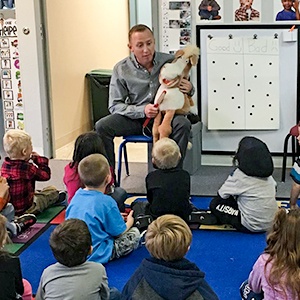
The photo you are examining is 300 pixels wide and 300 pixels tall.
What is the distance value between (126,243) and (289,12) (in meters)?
2.36

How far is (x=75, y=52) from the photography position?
18.9 feet

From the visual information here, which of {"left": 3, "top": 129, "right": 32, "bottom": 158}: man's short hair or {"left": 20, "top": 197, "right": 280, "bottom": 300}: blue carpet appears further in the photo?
{"left": 3, "top": 129, "right": 32, "bottom": 158}: man's short hair

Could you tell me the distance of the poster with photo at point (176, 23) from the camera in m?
4.36

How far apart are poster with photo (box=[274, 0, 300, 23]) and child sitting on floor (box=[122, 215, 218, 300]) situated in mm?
2841

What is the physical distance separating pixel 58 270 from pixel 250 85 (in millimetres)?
2788

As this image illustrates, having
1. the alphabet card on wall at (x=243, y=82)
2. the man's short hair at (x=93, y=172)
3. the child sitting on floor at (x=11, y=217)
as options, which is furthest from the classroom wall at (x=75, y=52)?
the man's short hair at (x=93, y=172)

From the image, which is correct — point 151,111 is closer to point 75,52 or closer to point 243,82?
point 243,82

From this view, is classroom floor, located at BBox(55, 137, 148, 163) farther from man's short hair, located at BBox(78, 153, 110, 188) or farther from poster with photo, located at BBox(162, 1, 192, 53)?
man's short hair, located at BBox(78, 153, 110, 188)

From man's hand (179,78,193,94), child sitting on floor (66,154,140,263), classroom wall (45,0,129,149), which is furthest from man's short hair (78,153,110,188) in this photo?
classroom wall (45,0,129,149)

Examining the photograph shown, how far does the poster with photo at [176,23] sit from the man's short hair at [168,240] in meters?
2.76

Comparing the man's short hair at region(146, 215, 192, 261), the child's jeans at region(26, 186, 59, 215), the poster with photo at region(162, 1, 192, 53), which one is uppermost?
the poster with photo at region(162, 1, 192, 53)

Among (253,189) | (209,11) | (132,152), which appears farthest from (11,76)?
(253,189)

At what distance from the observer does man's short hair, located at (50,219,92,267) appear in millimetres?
1963

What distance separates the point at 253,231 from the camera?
3.12 meters
